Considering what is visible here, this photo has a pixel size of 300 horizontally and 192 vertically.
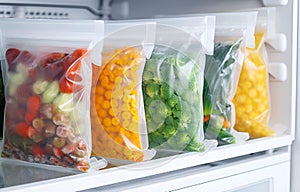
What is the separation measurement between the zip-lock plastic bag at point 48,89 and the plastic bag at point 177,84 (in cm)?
13

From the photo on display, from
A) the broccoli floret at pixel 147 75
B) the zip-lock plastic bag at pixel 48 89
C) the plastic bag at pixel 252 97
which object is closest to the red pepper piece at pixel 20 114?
the zip-lock plastic bag at pixel 48 89

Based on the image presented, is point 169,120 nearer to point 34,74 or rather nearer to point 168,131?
point 168,131

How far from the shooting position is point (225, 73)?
1116 millimetres

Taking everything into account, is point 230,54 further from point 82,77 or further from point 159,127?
point 82,77

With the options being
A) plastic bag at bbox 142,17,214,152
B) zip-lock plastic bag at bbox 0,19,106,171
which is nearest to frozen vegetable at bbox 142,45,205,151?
plastic bag at bbox 142,17,214,152

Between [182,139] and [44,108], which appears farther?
[182,139]

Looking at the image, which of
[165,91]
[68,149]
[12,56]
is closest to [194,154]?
[165,91]

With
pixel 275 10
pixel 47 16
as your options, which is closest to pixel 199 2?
pixel 275 10

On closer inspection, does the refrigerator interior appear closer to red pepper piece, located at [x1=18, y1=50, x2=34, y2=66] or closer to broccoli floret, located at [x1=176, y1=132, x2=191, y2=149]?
broccoli floret, located at [x1=176, y1=132, x2=191, y2=149]

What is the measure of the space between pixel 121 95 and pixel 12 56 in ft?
0.60

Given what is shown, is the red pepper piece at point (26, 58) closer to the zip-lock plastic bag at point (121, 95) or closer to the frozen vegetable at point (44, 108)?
the frozen vegetable at point (44, 108)

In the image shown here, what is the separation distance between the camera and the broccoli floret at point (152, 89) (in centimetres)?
96

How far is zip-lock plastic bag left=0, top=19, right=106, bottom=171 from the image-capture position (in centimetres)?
85

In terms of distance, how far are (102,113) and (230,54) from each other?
0.34 m
